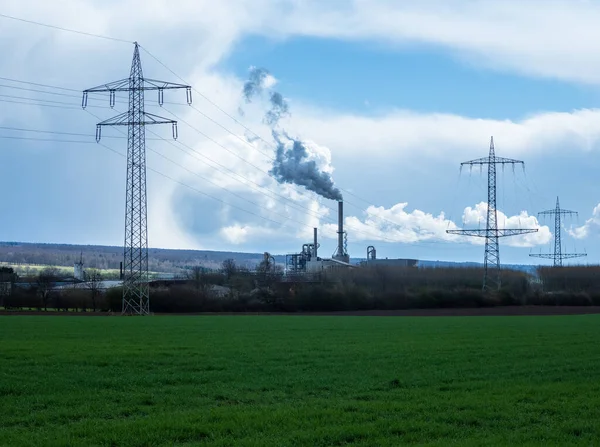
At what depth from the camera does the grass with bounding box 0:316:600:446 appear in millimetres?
10906

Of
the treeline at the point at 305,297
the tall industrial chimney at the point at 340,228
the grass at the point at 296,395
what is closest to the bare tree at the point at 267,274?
the treeline at the point at 305,297

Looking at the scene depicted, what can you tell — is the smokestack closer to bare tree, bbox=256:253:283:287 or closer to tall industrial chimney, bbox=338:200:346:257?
tall industrial chimney, bbox=338:200:346:257

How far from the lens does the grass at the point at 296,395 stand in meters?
10.9

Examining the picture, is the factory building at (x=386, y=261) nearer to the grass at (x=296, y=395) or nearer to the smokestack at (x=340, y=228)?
the smokestack at (x=340, y=228)

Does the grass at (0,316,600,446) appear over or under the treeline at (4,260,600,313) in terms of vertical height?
over

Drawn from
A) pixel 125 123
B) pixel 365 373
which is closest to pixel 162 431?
pixel 365 373

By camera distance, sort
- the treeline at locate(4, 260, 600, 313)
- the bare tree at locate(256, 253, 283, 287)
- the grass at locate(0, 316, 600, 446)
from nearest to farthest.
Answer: the grass at locate(0, 316, 600, 446) < the treeline at locate(4, 260, 600, 313) < the bare tree at locate(256, 253, 283, 287)

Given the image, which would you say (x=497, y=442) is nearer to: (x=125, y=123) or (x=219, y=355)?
(x=219, y=355)

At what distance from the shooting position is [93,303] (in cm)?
8356

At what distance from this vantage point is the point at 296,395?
14625 mm

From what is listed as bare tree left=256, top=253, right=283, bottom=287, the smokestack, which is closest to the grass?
bare tree left=256, top=253, right=283, bottom=287

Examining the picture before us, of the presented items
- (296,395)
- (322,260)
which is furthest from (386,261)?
(296,395)

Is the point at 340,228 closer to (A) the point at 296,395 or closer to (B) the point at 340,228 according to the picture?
(B) the point at 340,228

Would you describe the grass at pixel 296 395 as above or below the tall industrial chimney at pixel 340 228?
below
